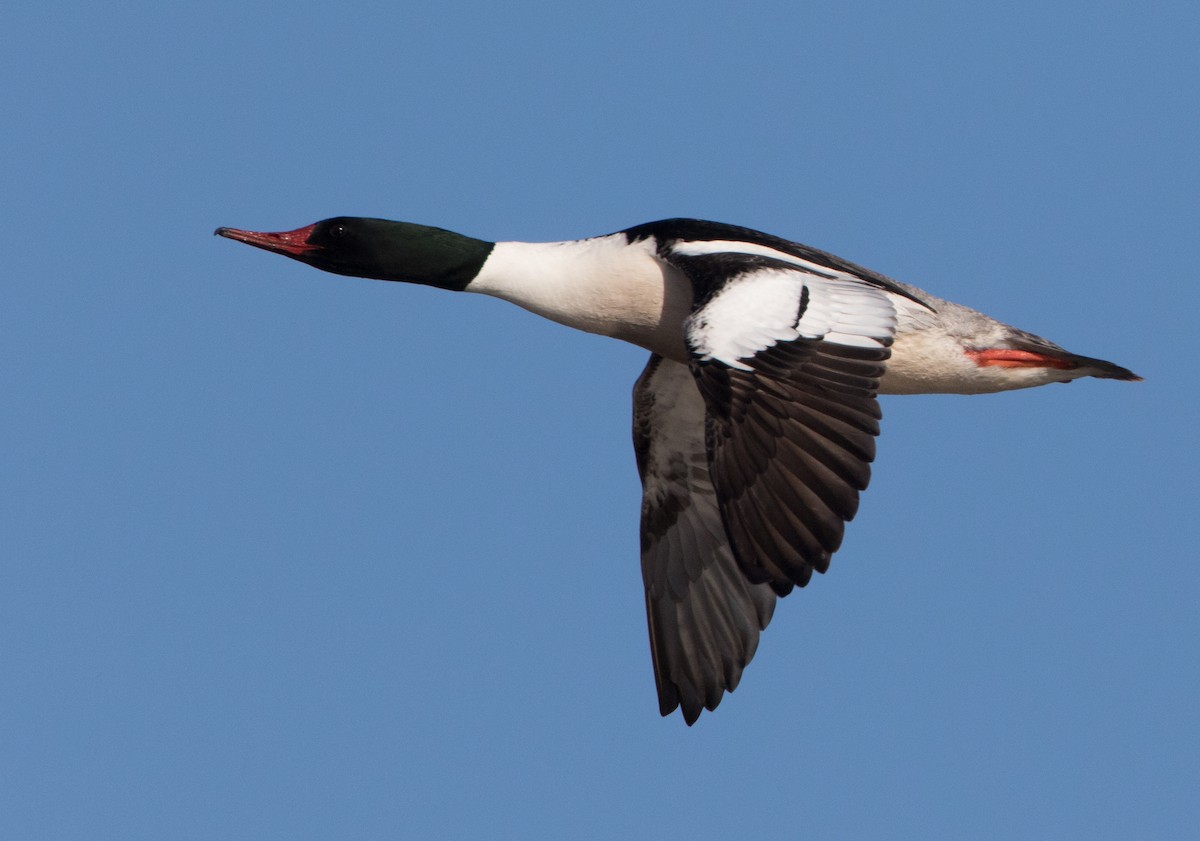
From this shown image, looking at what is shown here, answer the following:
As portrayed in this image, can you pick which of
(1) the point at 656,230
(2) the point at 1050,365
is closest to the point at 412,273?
(1) the point at 656,230

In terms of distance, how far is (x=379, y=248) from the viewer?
860cm

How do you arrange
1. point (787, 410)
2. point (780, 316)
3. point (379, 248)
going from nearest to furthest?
point (787, 410) → point (780, 316) → point (379, 248)

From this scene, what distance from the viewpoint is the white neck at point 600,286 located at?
8242mm

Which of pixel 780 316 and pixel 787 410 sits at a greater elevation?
pixel 780 316

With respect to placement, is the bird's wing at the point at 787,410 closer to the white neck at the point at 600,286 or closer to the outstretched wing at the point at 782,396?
the outstretched wing at the point at 782,396

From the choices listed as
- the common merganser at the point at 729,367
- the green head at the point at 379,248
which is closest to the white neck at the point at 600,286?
the common merganser at the point at 729,367

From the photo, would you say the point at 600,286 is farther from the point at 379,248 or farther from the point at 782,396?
the point at 782,396

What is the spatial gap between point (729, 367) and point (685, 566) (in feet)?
7.98

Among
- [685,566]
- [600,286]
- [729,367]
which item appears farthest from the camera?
[685,566]

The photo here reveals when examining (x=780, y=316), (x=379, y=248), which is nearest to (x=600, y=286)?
(x=379, y=248)

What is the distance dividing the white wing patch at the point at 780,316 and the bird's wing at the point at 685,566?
1.58m

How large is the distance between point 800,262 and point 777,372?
3.93ft

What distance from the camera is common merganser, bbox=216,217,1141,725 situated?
22.0 ft

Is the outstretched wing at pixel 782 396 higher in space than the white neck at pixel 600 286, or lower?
lower
